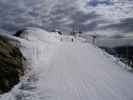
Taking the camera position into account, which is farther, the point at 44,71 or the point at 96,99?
the point at 44,71

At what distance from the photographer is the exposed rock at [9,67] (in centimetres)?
1934

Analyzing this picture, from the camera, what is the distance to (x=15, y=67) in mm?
21969

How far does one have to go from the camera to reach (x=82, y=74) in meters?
25.3

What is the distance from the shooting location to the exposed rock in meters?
19.3

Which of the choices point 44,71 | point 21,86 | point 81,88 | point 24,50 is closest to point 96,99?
point 81,88

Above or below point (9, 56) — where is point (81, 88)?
below

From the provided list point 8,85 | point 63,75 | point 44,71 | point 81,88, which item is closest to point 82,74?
point 63,75

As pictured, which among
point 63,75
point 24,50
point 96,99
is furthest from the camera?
point 24,50

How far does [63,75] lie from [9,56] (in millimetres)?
4780

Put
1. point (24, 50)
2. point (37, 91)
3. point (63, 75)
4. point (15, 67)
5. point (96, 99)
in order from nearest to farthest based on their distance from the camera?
point (96, 99), point (37, 91), point (15, 67), point (63, 75), point (24, 50)

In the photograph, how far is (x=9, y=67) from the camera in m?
21.0

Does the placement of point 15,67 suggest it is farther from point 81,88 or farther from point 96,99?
point 96,99

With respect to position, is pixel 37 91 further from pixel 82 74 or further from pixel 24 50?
pixel 24 50

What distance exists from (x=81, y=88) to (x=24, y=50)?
13.5 meters
